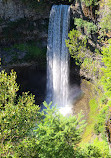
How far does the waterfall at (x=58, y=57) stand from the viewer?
2457cm

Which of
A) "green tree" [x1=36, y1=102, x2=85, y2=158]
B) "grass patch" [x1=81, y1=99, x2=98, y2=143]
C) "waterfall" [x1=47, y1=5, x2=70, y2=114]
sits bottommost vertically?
"green tree" [x1=36, y1=102, x2=85, y2=158]

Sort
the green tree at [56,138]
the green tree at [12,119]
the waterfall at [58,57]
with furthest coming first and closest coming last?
the waterfall at [58,57] < the green tree at [56,138] < the green tree at [12,119]

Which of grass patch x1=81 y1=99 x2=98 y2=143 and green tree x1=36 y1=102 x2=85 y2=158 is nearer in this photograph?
green tree x1=36 y1=102 x2=85 y2=158

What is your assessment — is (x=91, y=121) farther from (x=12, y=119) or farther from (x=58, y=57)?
(x=12, y=119)

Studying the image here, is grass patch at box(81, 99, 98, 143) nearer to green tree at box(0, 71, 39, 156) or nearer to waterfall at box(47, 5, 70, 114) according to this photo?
waterfall at box(47, 5, 70, 114)

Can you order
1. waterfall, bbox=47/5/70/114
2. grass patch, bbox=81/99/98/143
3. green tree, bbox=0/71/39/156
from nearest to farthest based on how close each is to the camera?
green tree, bbox=0/71/39/156 < grass patch, bbox=81/99/98/143 < waterfall, bbox=47/5/70/114

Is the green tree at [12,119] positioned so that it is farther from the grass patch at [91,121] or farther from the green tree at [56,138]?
the grass patch at [91,121]

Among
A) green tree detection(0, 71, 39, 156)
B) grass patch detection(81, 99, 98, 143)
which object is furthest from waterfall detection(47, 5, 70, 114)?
green tree detection(0, 71, 39, 156)

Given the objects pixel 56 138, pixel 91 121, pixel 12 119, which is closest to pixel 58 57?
pixel 91 121

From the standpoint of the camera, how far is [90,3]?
19.2m

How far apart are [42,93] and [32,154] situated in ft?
68.0

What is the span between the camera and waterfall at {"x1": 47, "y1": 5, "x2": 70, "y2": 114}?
24.6m

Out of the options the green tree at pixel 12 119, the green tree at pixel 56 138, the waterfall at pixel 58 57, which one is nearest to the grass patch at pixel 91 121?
the waterfall at pixel 58 57

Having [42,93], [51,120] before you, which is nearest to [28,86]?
[42,93]
